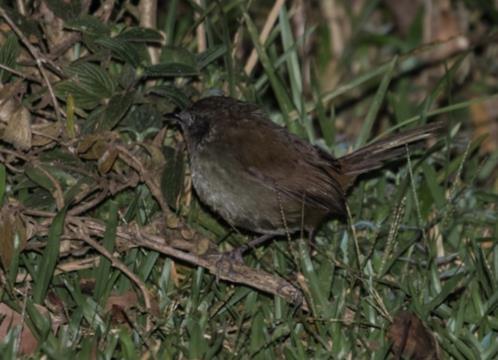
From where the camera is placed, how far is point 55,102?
17.7 ft

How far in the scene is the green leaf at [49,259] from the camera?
192 inches

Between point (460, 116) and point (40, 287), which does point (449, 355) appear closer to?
point (40, 287)

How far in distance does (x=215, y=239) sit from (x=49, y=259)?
3.46 feet

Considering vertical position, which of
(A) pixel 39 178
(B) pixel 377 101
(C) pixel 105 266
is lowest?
(C) pixel 105 266

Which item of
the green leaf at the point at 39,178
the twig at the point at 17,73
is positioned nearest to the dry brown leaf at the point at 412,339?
the green leaf at the point at 39,178

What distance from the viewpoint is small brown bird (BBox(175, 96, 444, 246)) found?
5574 mm

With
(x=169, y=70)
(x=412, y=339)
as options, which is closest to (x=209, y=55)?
(x=169, y=70)

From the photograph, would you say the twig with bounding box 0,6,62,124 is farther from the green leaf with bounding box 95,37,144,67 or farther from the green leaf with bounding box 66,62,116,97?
the green leaf with bounding box 95,37,144,67

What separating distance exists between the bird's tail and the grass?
151 millimetres

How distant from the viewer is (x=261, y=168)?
5.60 metres

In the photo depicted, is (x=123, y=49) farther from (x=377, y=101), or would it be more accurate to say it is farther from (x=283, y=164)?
(x=377, y=101)

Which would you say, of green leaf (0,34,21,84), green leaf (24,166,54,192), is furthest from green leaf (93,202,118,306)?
green leaf (0,34,21,84)

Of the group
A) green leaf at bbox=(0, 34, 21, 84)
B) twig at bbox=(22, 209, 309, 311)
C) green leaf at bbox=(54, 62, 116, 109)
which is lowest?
twig at bbox=(22, 209, 309, 311)

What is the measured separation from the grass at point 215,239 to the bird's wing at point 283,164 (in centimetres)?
24
